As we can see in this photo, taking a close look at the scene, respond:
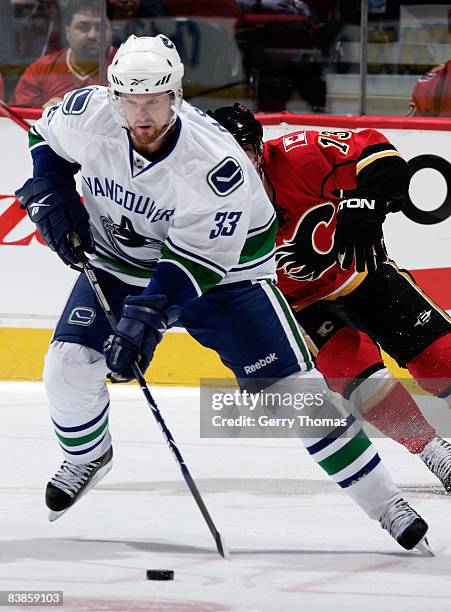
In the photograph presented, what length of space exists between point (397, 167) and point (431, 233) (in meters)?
1.48

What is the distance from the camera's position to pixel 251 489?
364 cm

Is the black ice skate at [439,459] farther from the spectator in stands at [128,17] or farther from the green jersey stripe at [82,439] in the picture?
the spectator in stands at [128,17]

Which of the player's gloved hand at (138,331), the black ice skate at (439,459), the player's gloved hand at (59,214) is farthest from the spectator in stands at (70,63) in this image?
the player's gloved hand at (138,331)

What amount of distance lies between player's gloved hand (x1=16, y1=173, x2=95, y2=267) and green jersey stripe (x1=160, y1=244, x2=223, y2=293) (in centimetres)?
31

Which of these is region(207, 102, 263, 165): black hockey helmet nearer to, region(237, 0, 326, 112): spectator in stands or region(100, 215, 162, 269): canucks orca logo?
region(100, 215, 162, 269): canucks orca logo

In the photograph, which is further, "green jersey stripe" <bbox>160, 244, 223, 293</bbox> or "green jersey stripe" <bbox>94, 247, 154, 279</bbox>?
"green jersey stripe" <bbox>94, 247, 154, 279</bbox>

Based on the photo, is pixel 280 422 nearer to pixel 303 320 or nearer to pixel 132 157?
pixel 303 320

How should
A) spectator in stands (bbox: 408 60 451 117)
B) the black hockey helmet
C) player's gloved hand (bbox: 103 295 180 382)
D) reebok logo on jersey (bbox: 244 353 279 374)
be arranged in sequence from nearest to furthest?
1. player's gloved hand (bbox: 103 295 180 382)
2. reebok logo on jersey (bbox: 244 353 279 374)
3. the black hockey helmet
4. spectator in stands (bbox: 408 60 451 117)

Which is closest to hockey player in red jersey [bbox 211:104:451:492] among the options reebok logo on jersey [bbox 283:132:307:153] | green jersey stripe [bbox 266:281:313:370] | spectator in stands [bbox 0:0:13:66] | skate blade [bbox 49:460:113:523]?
reebok logo on jersey [bbox 283:132:307:153]

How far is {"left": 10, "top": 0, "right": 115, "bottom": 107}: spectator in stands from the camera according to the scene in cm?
514

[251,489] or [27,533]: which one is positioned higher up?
[27,533]

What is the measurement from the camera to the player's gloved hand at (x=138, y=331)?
2766 millimetres

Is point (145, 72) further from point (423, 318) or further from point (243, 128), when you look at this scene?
point (423, 318)

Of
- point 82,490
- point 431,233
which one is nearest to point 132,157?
point 82,490
